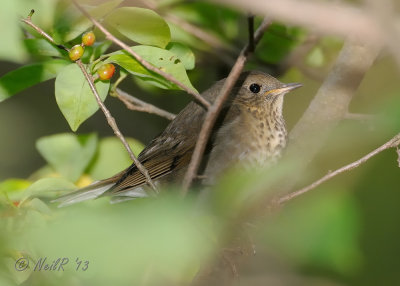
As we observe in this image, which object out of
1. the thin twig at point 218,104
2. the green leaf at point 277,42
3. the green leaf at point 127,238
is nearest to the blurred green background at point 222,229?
the green leaf at point 127,238

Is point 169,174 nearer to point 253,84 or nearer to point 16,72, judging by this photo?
point 253,84

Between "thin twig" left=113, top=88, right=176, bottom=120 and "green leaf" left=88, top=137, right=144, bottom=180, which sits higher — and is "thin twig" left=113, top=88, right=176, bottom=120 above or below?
above

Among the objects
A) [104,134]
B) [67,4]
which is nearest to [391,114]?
[67,4]

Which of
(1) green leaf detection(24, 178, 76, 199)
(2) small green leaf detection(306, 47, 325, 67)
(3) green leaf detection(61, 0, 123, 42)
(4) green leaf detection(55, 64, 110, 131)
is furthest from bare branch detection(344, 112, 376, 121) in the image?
(1) green leaf detection(24, 178, 76, 199)

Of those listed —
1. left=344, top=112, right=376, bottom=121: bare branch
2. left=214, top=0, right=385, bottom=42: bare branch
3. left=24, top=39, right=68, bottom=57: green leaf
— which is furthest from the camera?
left=24, top=39, right=68, bottom=57: green leaf

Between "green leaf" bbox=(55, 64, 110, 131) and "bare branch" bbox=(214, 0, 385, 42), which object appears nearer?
"bare branch" bbox=(214, 0, 385, 42)

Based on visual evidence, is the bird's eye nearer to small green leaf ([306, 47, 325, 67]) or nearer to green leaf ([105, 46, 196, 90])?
small green leaf ([306, 47, 325, 67])

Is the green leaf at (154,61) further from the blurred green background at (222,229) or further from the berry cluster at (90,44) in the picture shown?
the blurred green background at (222,229)

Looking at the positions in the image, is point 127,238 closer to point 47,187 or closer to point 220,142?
point 47,187
